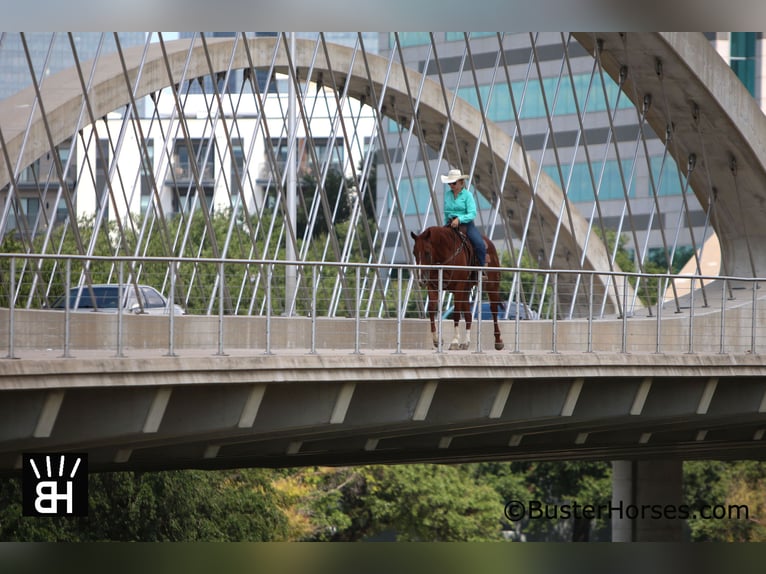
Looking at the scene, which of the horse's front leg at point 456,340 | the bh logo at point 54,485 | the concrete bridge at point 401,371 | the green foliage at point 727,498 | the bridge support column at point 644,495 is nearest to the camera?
the bh logo at point 54,485

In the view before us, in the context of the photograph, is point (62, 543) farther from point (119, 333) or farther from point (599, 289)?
point (599, 289)

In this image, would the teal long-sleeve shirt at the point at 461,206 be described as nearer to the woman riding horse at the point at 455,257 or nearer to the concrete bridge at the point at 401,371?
the woman riding horse at the point at 455,257

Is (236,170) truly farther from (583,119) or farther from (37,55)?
(37,55)

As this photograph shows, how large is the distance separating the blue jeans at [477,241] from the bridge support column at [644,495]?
21968 mm

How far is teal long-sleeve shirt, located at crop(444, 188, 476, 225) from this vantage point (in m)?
19.2

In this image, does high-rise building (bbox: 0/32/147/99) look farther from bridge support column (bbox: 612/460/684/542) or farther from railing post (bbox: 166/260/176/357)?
railing post (bbox: 166/260/176/357)

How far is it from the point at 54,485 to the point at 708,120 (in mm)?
19982

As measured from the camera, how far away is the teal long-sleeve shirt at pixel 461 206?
19.2 meters

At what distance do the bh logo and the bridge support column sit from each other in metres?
26.9

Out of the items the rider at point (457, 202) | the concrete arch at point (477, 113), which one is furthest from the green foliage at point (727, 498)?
the rider at point (457, 202)

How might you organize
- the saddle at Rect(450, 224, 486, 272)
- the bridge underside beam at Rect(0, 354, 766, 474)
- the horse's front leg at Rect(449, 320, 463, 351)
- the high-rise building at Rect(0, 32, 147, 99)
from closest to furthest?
the bridge underside beam at Rect(0, 354, 766, 474) < the horse's front leg at Rect(449, 320, 463, 351) < the saddle at Rect(450, 224, 486, 272) < the high-rise building at Rect(0, 32, 147, 99)

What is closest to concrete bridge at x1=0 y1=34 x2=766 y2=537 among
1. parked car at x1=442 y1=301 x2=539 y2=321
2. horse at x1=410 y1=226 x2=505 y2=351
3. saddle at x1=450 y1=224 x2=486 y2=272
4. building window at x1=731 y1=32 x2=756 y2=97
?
parked car at x1=442 y1=301 x2=539 y2=321

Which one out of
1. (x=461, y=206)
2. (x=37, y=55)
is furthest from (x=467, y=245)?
(x=37, y=55)

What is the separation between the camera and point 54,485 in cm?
1532
